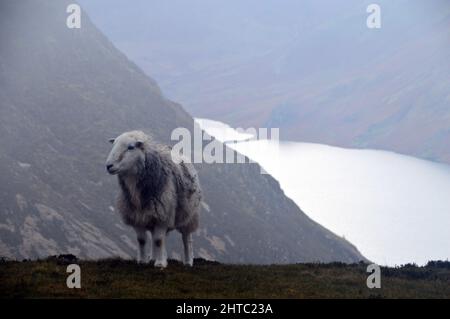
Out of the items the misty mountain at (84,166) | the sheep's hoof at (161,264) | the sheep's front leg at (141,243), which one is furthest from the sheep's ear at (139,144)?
the misty mountain at (84,166)

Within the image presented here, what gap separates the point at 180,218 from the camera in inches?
782

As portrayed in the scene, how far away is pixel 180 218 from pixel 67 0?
81125mm

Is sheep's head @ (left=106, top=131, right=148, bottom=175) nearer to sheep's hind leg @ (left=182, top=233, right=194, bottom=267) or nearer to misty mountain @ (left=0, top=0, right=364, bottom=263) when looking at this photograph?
sheep's hind leg @ (left=182, top=233, right=194, bottom=267)

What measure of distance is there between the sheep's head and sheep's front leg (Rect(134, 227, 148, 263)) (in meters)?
1.41

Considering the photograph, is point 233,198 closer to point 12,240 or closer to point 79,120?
point 79,120

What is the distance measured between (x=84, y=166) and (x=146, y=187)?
5210cm

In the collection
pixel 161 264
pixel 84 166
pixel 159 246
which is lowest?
pixel 161 264

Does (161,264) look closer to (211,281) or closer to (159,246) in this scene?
(159,246)

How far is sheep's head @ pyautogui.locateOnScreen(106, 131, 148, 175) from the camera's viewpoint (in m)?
18.3

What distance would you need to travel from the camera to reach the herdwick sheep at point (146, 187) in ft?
61.1

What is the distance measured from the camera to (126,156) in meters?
18.6

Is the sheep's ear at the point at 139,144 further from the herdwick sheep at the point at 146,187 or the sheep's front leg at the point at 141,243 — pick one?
the sheep's front leg at the point at 141,243

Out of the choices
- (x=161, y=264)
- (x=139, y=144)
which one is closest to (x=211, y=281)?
(x=161, y=264)
